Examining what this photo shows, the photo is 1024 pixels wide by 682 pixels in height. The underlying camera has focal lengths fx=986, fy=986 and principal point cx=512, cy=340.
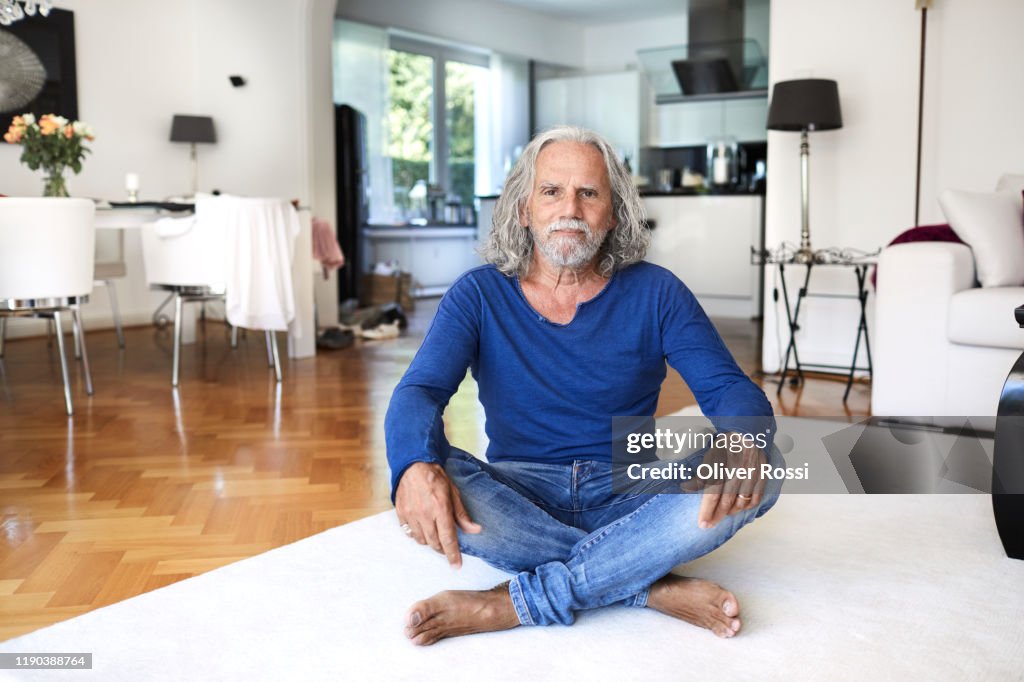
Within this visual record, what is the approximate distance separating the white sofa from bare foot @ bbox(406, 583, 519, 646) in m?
2.14

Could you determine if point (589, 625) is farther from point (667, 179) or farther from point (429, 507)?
point (667, 179)

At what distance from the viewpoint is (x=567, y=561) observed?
1.75m

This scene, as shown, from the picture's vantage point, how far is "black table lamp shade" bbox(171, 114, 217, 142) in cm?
685

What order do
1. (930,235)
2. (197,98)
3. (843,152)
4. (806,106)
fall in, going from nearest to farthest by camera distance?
1. (930,235)
2. (806,106)
3. (843,152)
4. (197,98)

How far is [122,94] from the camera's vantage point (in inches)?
267

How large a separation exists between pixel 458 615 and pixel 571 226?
709 millimetres

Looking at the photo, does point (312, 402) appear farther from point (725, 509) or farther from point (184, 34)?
point (184, 34)

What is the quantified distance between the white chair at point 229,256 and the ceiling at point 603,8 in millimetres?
6103

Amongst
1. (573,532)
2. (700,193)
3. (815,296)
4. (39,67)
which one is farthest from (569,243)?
(700,193)

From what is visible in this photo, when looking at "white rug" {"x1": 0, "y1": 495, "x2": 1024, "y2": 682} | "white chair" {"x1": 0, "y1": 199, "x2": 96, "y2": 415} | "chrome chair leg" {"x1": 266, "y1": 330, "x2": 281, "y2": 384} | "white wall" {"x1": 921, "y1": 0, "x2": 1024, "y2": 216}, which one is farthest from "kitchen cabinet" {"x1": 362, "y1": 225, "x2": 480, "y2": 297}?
"white rug" {"x1": 0, "y1": 495, "x2": 1024, "y2": 682}

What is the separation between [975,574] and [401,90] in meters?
8.19

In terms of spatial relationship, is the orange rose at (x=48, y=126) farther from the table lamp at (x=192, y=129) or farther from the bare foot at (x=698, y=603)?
the bare foot at (x=698, y=603)

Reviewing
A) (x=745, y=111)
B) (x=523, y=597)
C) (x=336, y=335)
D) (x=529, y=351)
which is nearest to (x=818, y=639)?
(x=523, y=597)
